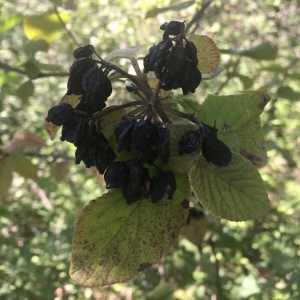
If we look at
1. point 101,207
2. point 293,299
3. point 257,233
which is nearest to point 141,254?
point 101,207

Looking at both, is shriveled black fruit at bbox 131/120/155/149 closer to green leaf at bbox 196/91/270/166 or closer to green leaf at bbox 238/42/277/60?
green leaf at bbox 196/91/270/166

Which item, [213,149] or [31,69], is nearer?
[213,149]

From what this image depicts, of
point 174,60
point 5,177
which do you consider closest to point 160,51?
point 174,60

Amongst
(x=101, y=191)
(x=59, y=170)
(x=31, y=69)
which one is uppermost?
(x=31, y=69)

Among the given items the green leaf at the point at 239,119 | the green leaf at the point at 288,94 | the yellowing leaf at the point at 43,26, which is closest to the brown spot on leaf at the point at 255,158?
the green leaf at the point at 239,119

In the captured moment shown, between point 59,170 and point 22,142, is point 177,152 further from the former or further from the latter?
point 59,170

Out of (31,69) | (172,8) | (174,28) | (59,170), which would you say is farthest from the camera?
(59,170)

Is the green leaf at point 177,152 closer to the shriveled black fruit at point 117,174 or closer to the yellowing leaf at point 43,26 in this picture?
the shriveled black fruit at point 117,174

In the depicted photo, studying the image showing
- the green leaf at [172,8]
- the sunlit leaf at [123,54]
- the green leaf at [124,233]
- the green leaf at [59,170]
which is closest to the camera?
the green leaf at [124,233]
